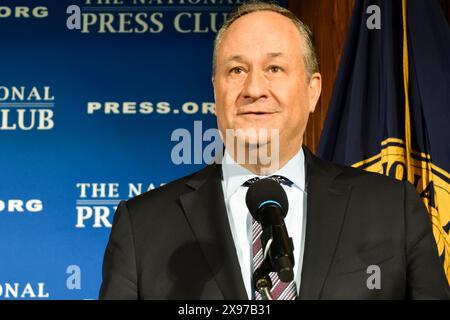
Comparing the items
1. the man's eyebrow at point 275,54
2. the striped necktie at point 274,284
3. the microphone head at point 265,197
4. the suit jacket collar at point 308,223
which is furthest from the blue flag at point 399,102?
the microphone head at point 265,197

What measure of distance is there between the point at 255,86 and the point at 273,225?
59 cm

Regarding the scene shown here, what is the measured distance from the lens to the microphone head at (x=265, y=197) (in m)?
1.14

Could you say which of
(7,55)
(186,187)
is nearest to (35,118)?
(7,55)

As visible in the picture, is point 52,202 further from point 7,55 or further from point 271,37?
point 271,37

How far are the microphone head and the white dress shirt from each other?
0.33m

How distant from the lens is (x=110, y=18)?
11.2 ft

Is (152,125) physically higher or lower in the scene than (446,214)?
higher

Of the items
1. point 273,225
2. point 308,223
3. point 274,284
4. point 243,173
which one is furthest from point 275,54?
point 273,225

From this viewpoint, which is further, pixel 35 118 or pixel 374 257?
pixel 35 118

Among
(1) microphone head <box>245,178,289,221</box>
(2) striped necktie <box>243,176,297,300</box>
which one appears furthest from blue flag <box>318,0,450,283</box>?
(1) microphone head <box>245,178,289,221</box>

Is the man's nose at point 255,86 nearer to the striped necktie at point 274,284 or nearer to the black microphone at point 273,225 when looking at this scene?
the striped necktie at point 274,284

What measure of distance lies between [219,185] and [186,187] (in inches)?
3.6

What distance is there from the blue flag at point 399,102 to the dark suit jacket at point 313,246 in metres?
0.88

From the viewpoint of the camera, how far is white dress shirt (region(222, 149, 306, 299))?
149cm
